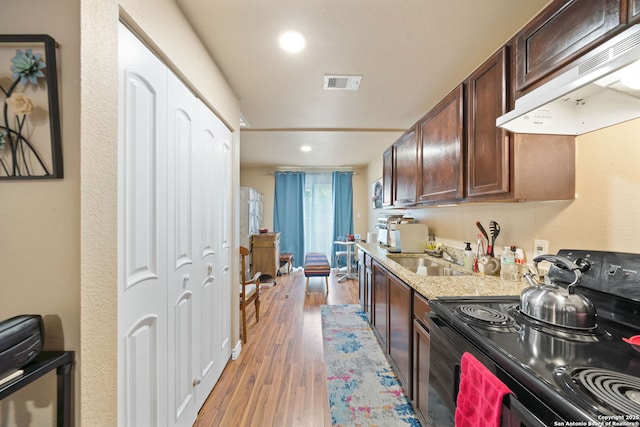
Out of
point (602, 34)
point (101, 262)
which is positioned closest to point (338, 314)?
point (101, 262)

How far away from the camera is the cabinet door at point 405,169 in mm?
2334

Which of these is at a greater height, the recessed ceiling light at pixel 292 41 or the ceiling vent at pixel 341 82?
the ceiling vent at pixel 341 82

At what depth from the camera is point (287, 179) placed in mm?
5816

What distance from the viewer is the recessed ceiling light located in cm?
146

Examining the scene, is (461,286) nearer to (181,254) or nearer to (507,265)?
(507,265)

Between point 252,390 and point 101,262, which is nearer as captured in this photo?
point 101,262

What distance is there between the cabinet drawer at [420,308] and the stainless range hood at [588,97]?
0.99 m

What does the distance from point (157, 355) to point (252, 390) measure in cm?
99

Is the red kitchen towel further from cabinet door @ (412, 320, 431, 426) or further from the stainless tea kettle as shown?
cabinet door @ (412, 320, 431, 426)

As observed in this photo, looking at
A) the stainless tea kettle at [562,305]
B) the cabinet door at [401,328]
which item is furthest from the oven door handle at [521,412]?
the cabinet door at [401,328]

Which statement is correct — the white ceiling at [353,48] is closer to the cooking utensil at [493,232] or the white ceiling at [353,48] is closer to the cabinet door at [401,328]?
the cooking utensil at [493,232]

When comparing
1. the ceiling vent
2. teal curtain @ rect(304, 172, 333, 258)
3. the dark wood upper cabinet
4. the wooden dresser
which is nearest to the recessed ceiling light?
the ceiling vent

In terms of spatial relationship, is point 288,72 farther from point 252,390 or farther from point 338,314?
point 338,314

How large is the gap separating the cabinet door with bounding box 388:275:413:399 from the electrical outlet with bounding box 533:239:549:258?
77 centimetres
